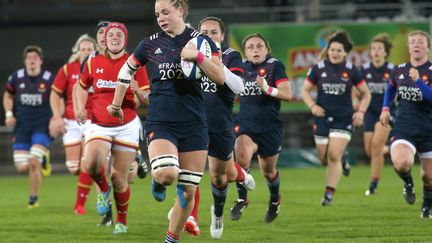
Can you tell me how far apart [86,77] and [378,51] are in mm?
7576

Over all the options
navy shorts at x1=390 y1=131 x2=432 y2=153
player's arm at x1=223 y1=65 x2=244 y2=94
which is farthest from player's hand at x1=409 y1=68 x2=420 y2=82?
player's arm at x1=223 y1=65 x2=244 y2=94

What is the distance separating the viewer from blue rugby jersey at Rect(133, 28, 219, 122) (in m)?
9.42

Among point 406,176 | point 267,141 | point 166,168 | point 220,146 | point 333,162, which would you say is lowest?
point 333,162

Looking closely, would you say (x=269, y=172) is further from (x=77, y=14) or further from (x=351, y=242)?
(x=77, y=14)

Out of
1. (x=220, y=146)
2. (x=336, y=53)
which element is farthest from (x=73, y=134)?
(x=220, y=146)

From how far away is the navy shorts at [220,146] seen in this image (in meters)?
11.4

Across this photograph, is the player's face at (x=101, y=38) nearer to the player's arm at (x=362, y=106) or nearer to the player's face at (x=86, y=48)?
the player's face at (x=86, y=48)

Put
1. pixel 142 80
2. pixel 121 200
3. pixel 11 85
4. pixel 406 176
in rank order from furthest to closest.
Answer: pixel 11 85
pixel 406 176
pixel 142 80
pixel 121 200

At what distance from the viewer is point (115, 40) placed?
12.0 meters

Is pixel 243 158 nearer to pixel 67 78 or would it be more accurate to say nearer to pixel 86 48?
pixel 86 48

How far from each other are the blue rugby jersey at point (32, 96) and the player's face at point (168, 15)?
834 centimetres

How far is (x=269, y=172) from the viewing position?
523 inches

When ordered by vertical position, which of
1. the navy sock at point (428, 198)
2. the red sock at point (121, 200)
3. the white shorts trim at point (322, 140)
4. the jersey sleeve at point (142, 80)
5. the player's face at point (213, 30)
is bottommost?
the navy sock at point (428, 198)

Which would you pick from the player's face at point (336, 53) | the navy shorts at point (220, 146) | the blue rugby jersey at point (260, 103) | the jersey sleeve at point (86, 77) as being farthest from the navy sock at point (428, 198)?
the jersey sleeve at point (86, 77)
